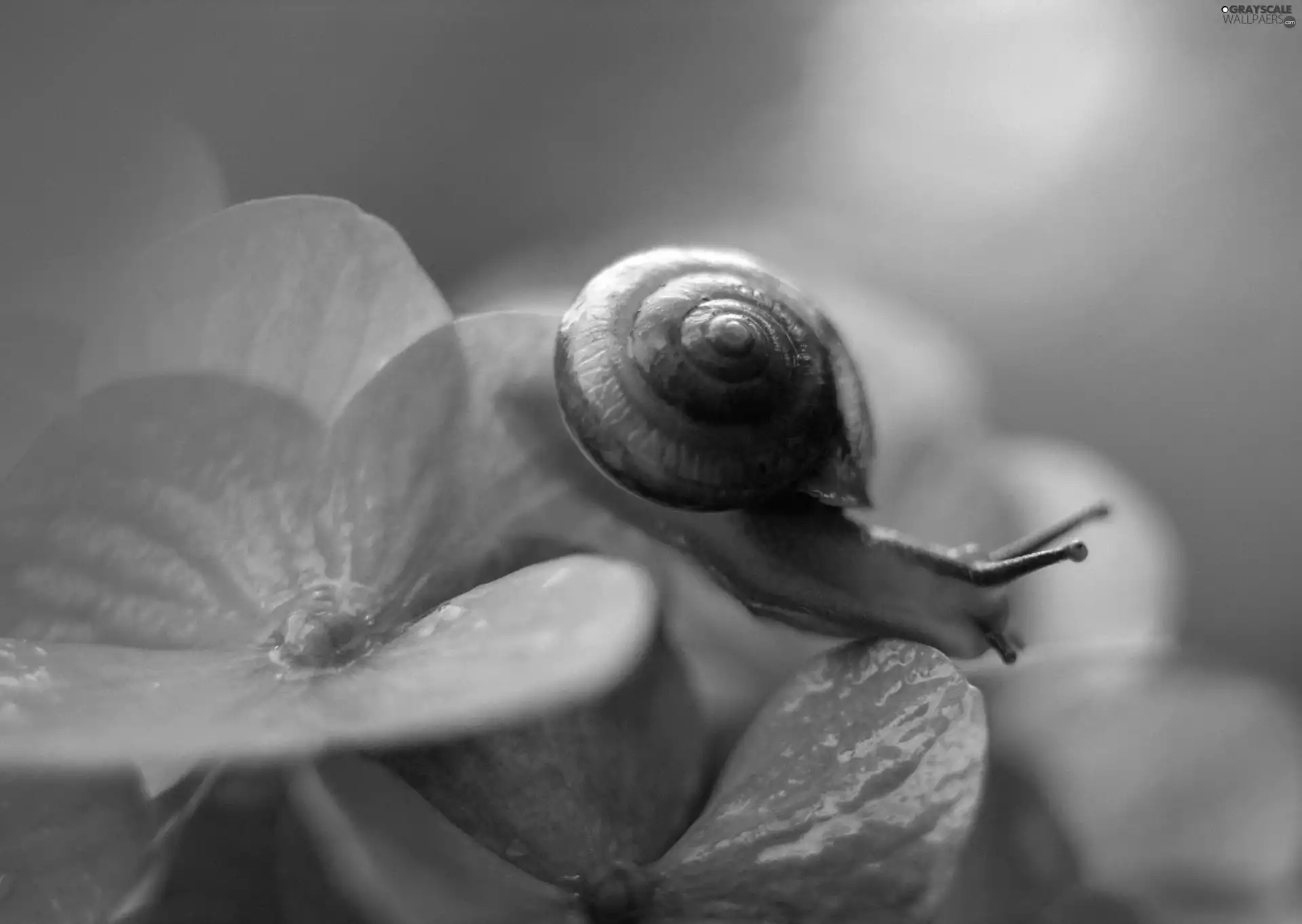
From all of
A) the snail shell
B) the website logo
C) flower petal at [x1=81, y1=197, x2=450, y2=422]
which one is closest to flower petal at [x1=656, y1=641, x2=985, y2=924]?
the snail shell

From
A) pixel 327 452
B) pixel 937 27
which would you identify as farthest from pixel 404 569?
pixel 937 27

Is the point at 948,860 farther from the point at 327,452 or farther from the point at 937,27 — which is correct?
the point at 937,27

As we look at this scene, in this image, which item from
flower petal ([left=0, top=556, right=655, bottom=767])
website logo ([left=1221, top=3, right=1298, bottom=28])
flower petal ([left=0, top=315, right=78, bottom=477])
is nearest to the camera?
flower petal ([left=0, top=556, right=655, bottom=767])

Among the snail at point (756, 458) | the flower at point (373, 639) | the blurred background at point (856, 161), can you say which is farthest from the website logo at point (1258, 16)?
the flower at point (373, 639)

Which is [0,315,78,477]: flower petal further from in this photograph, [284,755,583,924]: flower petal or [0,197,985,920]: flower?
[284,755,583,924]: flower petal

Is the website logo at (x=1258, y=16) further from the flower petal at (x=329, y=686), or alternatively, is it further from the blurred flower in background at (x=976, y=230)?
the flower petal at (x=329, y=686)
